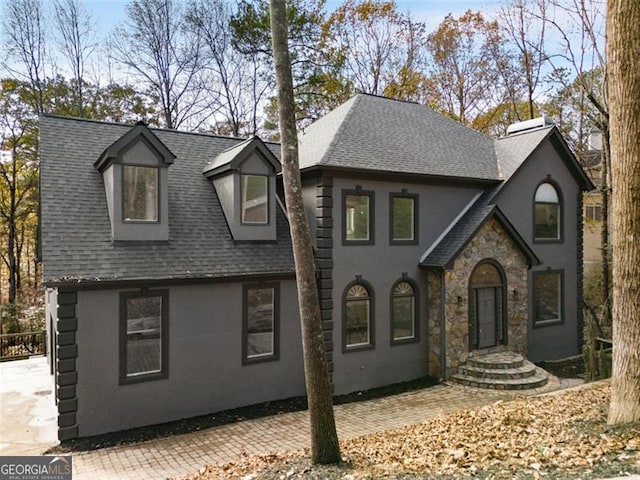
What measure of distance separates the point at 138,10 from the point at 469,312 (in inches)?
891

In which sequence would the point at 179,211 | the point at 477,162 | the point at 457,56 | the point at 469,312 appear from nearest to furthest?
1. the point at 179,211
2. the point at 469,312
3. the point at 477,162
4. the point at 457,56

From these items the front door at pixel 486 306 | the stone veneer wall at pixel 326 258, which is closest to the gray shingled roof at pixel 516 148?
the front door at pixel 486 306

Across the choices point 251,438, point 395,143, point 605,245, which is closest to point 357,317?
point 251,438

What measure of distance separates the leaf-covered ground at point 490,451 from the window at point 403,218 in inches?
217

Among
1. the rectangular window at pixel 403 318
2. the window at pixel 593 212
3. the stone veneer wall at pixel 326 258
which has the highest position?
the window at pixel 593 212

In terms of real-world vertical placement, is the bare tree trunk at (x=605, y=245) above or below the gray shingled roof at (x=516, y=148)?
below

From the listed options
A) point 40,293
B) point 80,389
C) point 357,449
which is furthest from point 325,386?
point 40,293

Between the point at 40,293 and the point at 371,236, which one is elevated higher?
the point at 371,236

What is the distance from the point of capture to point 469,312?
502 inches

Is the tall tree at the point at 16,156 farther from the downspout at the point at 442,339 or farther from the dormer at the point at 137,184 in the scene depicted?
the downspout at the point at 442,339

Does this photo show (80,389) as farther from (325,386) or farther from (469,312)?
(469,312)

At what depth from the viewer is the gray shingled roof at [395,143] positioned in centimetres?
1195

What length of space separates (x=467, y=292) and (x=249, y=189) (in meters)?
6.73

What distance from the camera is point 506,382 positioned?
11.5m
